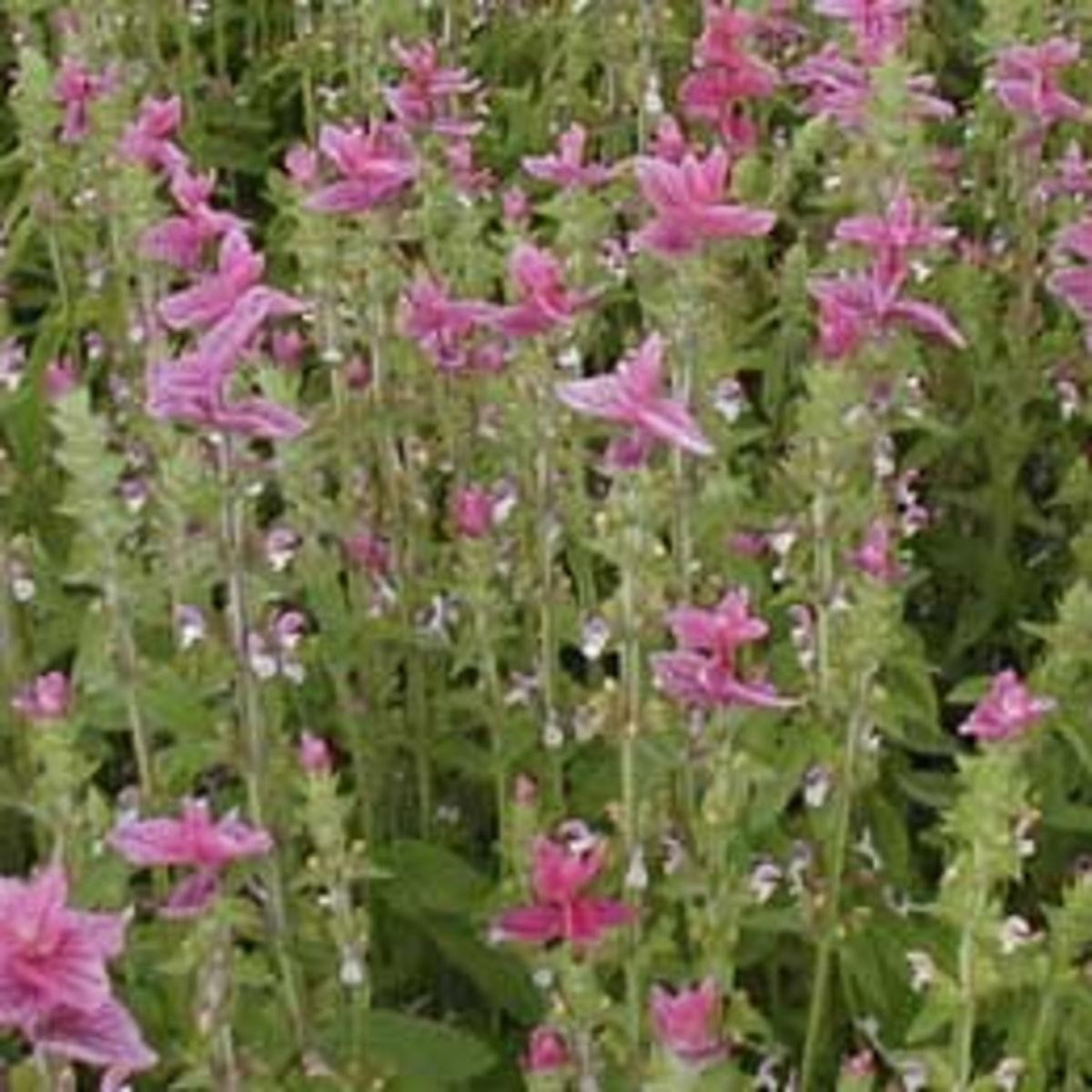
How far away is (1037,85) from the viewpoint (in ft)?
12.6

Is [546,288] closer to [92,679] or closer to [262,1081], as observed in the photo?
[92,679]

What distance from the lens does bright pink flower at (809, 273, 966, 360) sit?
10.4 feet

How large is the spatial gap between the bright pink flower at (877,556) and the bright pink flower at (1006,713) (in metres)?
0.29

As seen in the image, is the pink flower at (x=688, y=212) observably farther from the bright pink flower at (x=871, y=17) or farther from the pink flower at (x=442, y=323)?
the bright pink flower at (x=871, y=17)

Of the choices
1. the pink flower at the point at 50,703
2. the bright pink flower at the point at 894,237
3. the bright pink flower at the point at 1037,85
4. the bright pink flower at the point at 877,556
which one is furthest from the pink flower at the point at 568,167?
the pink flower at the point at 50,703

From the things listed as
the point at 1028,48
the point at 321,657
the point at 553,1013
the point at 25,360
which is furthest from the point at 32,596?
the point at 1028,48

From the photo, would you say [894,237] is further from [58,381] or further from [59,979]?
[59,979]

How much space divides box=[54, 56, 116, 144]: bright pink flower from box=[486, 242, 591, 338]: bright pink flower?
1.14 metres

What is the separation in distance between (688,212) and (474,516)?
1.70 ft

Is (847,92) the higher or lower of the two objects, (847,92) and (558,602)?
the higher

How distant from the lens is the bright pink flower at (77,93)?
392 centimetres

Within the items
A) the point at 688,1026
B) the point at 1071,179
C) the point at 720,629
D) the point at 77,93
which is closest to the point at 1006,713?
the point at 720,629

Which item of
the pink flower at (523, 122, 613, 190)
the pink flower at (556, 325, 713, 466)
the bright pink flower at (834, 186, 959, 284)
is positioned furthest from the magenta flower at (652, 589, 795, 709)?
the pink flower at (523, 122, 613, 190)

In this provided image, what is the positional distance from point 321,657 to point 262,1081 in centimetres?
76
